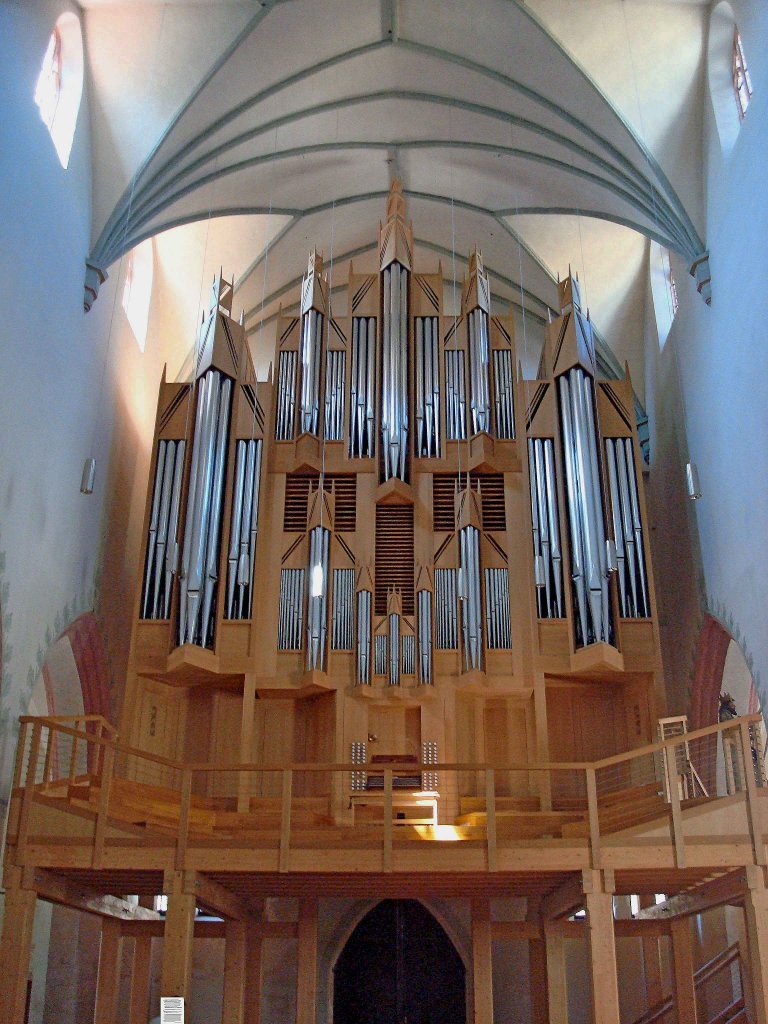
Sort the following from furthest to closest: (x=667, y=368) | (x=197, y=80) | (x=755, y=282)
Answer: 1. (x=667, y=368)
2. (x=197, y=80)
3. (x=755, y=282)

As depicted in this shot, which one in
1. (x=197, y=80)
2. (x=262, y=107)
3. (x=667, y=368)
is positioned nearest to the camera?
(x=197, y=80)

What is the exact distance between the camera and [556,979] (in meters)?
12.5

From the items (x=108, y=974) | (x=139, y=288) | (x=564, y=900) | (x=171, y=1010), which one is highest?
(x=139, y=288)

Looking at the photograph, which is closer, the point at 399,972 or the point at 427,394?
the point at 399,972

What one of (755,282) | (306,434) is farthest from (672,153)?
(306,434)

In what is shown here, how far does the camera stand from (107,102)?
15938mm

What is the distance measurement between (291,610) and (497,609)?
3064 mm

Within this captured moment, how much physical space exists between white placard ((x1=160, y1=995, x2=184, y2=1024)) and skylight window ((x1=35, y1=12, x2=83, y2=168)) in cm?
1085

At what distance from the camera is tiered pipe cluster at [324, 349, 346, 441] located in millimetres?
17141

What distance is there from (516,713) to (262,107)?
1023 cm

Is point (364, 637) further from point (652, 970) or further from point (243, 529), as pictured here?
point (652, 970)

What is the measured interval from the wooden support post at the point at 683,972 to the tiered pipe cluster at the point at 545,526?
15.1 ft

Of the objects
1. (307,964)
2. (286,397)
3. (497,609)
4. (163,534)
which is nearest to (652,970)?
(307,964)

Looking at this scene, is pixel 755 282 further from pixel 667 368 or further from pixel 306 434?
pixel 306 434
